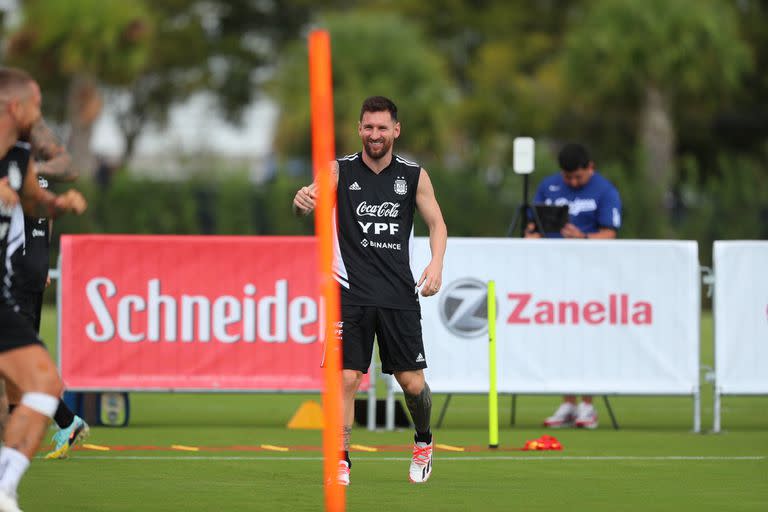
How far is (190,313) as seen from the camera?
46.5ft

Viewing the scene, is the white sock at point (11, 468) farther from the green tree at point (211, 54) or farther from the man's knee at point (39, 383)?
the green tree at point (211, 54)

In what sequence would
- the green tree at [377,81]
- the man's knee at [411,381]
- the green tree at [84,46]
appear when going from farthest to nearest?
the green tree at [377,81] → the green tree at [84,46] → the man's knee at [411,381]

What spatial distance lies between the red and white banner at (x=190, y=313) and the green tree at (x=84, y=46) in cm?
3546

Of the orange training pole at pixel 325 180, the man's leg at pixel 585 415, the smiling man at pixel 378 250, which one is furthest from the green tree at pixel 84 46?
the orange training pole at pixel 325 180

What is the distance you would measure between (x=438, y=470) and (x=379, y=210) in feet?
6.60

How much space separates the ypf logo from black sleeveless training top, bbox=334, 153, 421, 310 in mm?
3961

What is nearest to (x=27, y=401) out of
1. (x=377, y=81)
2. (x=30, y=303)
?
(x=30, y=303)

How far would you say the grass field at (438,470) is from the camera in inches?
Answer: 368

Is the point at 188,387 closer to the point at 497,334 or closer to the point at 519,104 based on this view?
the point at 497,334

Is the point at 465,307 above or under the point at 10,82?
under

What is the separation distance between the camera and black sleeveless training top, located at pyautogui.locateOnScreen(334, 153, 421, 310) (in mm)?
10008

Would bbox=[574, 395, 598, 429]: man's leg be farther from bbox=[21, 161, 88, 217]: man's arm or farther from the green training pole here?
bbox=[21, 161, 88, 217]: man's arm

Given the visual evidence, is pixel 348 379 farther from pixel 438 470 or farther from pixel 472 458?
pixel 472 458

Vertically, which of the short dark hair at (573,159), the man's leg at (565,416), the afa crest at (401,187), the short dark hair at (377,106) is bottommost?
the man's leg at (565,416)
